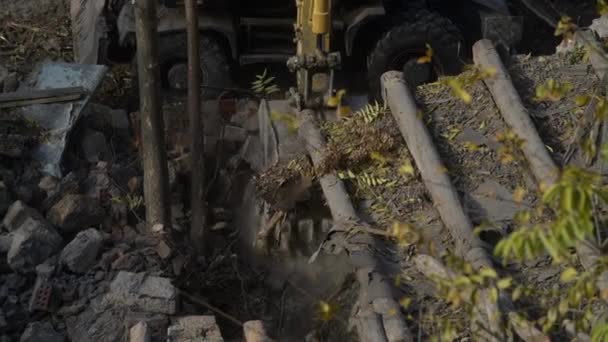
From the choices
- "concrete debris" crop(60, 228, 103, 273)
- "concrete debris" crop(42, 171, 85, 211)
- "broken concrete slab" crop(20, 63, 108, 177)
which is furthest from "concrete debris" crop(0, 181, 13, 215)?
"concrete debris" crop(60, 228, 103, 273)

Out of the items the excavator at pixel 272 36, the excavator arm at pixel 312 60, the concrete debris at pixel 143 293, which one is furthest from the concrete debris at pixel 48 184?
the excavator at pixel 272 36

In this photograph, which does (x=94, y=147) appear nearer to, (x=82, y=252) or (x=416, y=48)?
(x=82, y=252)

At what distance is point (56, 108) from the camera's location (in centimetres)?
875

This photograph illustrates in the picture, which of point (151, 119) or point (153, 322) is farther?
point (151, 119)

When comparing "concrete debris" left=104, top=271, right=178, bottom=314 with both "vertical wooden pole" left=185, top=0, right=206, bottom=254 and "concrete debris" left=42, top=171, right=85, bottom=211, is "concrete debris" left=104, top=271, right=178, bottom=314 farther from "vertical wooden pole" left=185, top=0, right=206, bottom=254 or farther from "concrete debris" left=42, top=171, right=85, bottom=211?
"concrete debris" left=42, top=171, right=85, bottom=211

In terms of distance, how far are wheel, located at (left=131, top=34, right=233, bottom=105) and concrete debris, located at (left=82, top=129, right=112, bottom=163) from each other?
1.15m

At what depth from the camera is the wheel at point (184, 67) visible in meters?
9.98

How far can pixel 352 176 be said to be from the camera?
694 centimetres

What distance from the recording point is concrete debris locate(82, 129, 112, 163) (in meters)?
8.66

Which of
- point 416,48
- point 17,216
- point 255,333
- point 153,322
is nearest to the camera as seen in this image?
point 255,333

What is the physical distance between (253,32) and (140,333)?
4.71 metres

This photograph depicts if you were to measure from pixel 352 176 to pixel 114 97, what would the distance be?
374cm

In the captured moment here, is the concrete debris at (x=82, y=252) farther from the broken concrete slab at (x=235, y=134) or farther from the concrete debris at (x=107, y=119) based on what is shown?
the broken concrete slab at (x=235, y=134)

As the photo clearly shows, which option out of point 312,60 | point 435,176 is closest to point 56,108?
point 312,60
